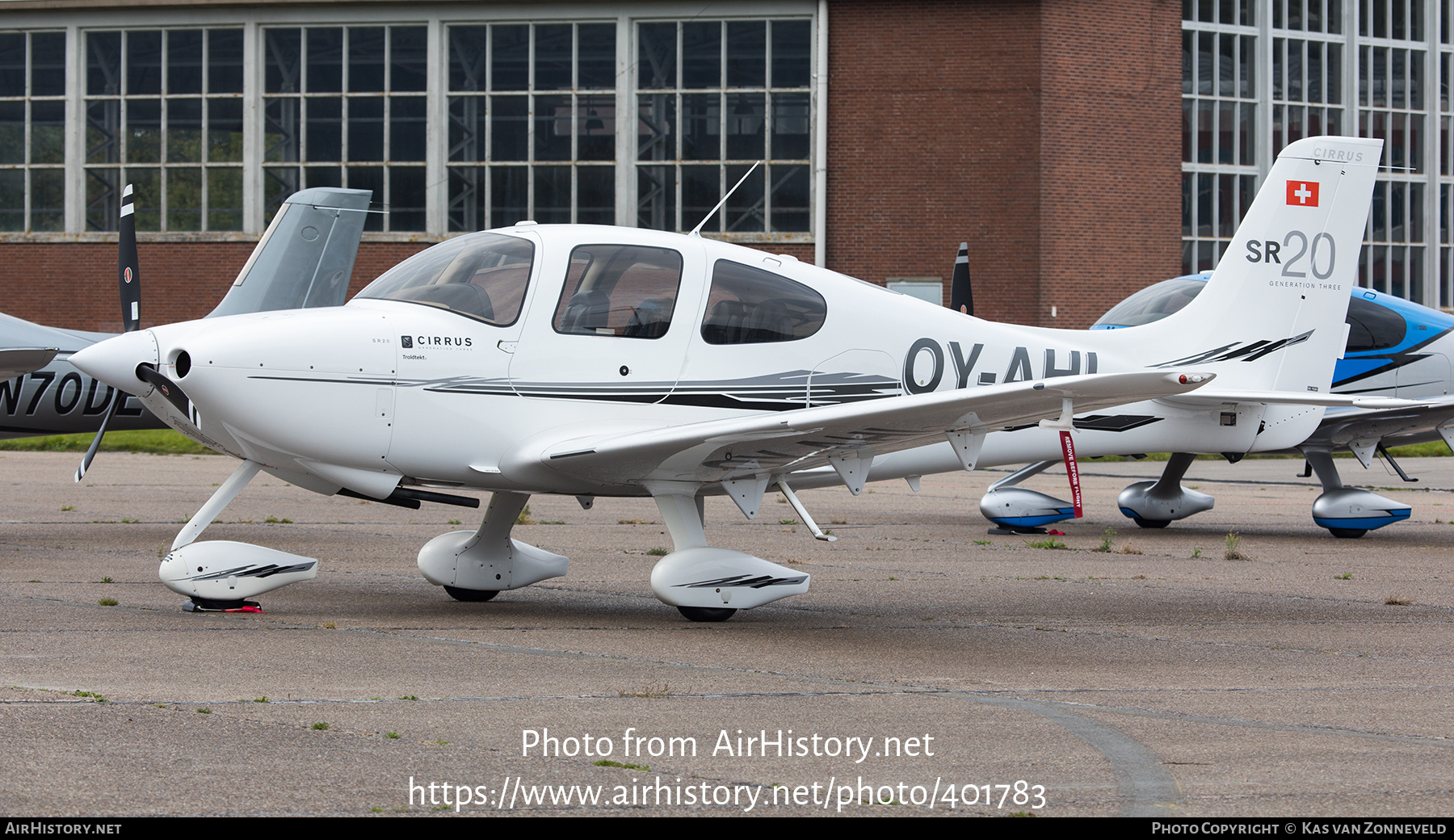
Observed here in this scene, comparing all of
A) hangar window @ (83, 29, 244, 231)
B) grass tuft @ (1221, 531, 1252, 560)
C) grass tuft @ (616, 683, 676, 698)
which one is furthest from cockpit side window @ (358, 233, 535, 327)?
hangar window @ (83, 29, 244, 231)

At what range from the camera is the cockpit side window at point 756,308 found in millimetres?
7988

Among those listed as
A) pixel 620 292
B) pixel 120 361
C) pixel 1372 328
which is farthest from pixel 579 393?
pixel 1372 328

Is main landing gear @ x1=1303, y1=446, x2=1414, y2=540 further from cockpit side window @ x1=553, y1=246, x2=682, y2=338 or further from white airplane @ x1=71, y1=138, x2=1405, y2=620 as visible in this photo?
cockpit side window @ x1=553, y1=246, x2=682, y2=338

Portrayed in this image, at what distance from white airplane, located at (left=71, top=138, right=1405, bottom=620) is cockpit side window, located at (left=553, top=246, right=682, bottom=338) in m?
0.01

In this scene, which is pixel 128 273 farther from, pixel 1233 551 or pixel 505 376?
pixel 1233 551

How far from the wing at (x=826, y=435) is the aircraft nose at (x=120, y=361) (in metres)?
1.90

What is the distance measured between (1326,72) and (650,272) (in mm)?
35892

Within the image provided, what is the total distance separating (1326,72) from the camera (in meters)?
38.4

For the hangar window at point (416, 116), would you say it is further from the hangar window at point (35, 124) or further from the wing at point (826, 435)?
the wing at point (826, 435)

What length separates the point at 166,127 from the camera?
110 feet

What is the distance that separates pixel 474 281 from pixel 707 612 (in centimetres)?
226

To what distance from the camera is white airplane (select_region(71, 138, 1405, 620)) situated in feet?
23.8
